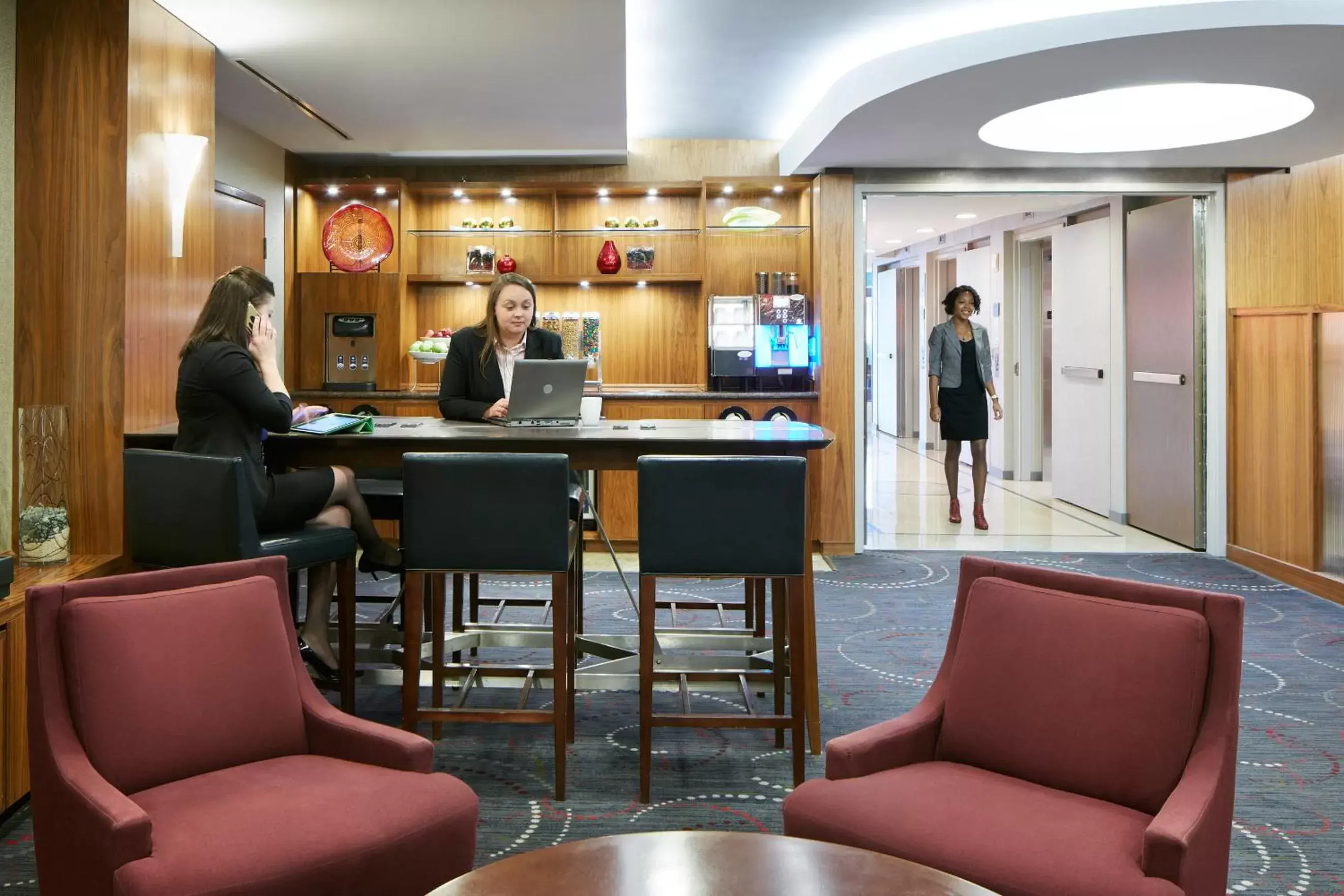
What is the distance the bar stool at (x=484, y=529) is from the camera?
10.2ft

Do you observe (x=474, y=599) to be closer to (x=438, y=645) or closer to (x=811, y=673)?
(x=438, y=645)

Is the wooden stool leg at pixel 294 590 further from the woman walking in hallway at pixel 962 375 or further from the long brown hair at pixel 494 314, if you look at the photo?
the woman walking in hallway at pixel 962 375

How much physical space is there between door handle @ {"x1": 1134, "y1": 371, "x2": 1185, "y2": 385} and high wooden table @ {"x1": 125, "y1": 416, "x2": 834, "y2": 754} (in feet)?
13.7

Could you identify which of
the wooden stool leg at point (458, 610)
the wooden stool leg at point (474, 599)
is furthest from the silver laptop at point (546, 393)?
the wooden stool leg at point (474, 599)

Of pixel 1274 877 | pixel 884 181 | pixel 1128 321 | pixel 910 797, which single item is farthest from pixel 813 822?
pixel 1128 321

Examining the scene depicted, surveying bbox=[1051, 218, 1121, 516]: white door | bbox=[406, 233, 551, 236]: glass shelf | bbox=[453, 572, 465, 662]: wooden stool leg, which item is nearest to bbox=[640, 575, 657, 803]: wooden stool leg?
bbox=[453, 572, 465, 662]: wooden stool leg

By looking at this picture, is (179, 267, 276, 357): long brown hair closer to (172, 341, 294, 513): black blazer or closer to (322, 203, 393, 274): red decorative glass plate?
(172, 341, 294, 513): black blazer

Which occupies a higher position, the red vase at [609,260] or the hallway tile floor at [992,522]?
the red vase at [609,260]

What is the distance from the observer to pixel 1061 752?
2.07 metres

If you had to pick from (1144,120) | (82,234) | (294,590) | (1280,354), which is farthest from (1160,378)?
(82,234)

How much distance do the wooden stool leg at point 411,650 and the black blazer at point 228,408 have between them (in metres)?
0.62

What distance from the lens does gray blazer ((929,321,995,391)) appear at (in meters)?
7.82

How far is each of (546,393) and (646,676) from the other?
127cm

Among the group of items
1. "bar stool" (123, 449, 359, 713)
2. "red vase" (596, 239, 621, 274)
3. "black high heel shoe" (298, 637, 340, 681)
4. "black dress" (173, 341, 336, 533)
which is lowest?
"black high heel shoe" (298, 637, 340, 681)
